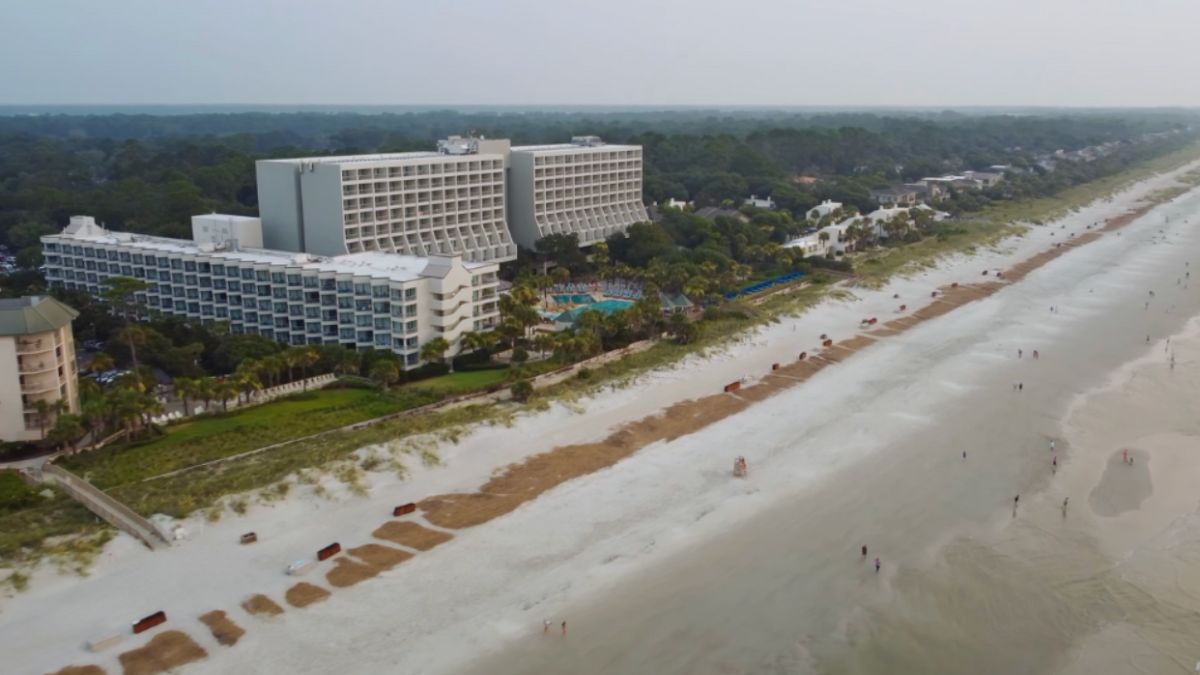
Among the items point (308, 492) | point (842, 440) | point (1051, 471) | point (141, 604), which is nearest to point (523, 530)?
point (308, 492)

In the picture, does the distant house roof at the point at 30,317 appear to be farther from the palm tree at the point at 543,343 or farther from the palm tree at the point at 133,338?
the palm tree at the point at 543,343

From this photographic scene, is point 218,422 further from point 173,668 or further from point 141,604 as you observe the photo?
point 173,668

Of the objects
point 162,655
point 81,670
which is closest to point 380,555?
point 162,655

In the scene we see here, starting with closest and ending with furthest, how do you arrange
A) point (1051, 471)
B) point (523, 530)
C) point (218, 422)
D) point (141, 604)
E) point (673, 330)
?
point (141, 604)
point (523, 530)
point (1051, 471)
point (218, 422)
point (673, 330)

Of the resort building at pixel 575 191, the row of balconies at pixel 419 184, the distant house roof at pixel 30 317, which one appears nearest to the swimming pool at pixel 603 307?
the row of balconies at pixel 419 184

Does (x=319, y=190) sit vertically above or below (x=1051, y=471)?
above

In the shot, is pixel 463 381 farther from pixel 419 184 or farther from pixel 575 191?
pixel 575 191

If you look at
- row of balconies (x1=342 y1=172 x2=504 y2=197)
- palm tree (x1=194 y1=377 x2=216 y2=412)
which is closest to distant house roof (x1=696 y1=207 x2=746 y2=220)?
row of balconies (x1=342 y1=172 x2=504 y2=197)
